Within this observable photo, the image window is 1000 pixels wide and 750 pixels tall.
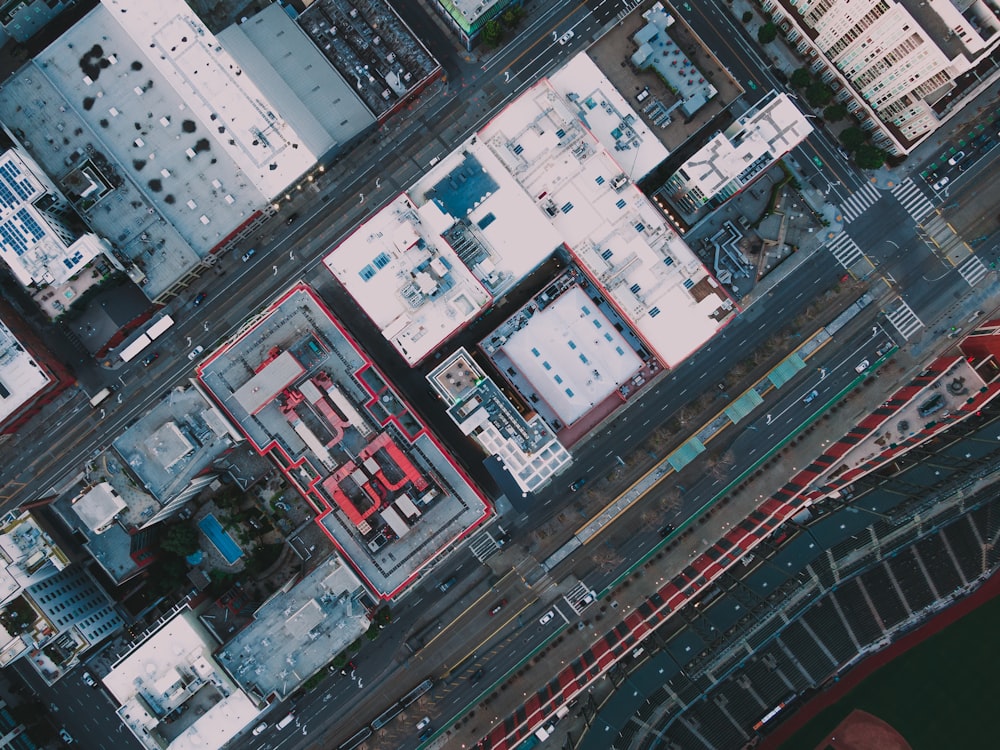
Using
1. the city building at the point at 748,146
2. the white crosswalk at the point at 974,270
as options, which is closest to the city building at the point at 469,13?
the city building at the point at 748,146

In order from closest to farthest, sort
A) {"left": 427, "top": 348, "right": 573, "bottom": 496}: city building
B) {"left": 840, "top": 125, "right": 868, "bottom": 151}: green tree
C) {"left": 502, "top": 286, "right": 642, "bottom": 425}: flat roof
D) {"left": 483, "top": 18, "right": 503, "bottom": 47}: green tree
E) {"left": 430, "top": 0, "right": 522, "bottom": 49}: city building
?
1. {"left": 427, "top": 348, "right": 573, "bottom": 496}: city building
2. {"left": 430, "top": 0, "right": 522, "bottom": 49}: city building
3. {"left": 502, "top": 286, "right": 642, "bottom": 425}: flat roof
4. {"left": 483, "top": 18, "right": 503, "bottom": 47}: green tree
5. {"left": 840, "top": 125, "right": 868, "bottom": 151}: green tree

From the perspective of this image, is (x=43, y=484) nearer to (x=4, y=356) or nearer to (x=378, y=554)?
(x=4, y=356)

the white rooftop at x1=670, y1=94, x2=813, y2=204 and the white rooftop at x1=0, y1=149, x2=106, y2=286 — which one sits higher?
the white rooftop at x1=0, y1=149, x2=106, y2=286

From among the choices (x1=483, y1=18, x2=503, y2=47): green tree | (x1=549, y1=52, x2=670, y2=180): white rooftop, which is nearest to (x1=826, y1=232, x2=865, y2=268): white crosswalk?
(x1=549, y1=52, x2=670, y2=180): white rooftop

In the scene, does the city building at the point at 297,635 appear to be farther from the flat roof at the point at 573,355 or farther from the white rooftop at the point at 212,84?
the white rooftop at the point at 212,84

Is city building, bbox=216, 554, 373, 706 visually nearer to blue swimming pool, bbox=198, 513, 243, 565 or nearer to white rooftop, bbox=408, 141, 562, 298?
blue swimming pool, bbox=198, 513, 243, 565

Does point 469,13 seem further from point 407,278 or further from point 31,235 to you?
point 31,235

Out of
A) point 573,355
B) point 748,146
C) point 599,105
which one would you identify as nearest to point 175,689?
point 573,355

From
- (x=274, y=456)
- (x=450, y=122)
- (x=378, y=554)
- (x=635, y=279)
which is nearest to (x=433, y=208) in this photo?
(x=450, y=122)
